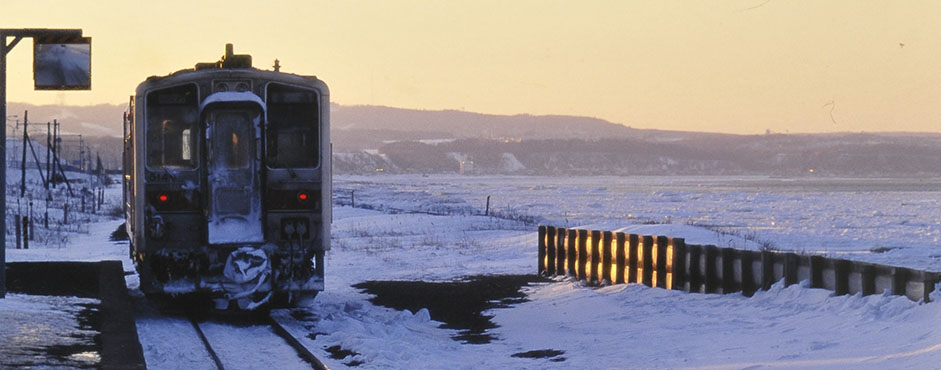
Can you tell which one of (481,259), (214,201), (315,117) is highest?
(315,117)

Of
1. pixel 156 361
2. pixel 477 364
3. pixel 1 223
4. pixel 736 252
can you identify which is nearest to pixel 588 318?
pixel 736 252

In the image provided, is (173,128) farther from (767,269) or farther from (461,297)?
(767,269)

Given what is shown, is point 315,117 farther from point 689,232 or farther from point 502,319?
point 689,232

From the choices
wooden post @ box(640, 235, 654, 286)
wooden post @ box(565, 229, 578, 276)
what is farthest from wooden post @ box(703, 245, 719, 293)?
wooden post @ box(565, 229, 578, 276)

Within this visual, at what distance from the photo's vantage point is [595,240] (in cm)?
1916

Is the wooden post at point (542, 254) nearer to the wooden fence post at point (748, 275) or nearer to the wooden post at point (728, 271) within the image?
the wooden post at point (728, 271)

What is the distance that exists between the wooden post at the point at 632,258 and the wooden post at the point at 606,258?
1.84ft

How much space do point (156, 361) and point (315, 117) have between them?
4.18 meters

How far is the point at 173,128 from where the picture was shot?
14148mm

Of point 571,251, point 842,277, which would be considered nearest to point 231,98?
point 842,277

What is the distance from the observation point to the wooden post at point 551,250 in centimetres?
Result: 2096

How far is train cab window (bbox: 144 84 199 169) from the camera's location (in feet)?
46.2

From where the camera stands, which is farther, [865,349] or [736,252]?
[736,252]

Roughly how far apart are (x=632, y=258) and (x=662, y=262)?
973 millimetres
